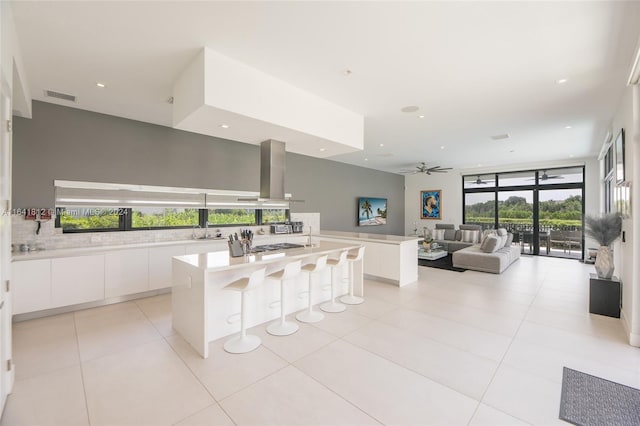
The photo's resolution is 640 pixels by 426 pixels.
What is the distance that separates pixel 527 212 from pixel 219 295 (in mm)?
10107

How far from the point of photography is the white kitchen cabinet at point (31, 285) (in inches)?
136

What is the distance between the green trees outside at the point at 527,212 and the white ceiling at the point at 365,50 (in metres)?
4.89

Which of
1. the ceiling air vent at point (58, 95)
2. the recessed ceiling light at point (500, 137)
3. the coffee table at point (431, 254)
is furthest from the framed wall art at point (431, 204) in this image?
the ceiling air vent at point (58, 95)

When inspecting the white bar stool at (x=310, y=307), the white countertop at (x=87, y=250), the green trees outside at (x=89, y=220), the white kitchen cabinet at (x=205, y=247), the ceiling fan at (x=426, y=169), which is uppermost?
the ceiling fan at (x=426, y=169)

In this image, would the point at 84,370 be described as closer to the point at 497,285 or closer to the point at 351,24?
the point at 351,24

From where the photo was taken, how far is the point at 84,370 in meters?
2.49

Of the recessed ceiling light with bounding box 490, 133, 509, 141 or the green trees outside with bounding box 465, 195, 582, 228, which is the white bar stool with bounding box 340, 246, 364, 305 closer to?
the recessed ceiling light with bounding box 490, 133, 509, 141

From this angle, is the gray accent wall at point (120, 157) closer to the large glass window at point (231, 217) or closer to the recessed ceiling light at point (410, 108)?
the large glass window at point (231, 217)

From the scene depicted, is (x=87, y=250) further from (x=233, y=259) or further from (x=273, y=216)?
(x=273, y=216)

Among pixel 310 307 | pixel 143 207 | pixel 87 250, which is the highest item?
pixel 143 207

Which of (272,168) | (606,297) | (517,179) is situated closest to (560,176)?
(517,179)

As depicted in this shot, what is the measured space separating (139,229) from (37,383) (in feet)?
9.57

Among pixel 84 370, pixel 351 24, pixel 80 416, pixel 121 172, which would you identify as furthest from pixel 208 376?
pixel 121 172

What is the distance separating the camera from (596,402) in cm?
211
